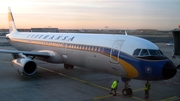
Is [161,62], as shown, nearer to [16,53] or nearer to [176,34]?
[176,34]

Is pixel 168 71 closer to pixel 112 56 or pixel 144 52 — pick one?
pixel 144 52

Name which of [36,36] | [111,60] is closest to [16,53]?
[36,36]

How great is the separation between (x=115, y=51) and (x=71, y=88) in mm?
4315

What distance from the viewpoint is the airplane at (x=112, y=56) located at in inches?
428

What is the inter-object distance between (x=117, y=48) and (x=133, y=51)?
3.89 ft

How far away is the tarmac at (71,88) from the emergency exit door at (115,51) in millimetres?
2301

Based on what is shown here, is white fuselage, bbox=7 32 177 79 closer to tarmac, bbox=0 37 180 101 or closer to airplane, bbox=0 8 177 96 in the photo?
airplane, bbox=0 8 177 96

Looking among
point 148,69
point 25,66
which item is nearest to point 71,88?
point 25,66

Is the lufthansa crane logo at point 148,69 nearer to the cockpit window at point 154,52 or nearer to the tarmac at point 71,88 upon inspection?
the cockpit window at point 154,52

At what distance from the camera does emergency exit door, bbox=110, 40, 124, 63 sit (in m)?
12.3

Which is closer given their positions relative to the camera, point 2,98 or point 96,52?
point 2,98

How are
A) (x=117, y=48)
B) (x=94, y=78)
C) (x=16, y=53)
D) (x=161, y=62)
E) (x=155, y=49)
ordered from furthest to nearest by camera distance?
1. (x=16, y=53)
2. (x=94, y=78)
3. (x=117, y=48)
4. (x=155, y=49)
5. (x=161, y=62)

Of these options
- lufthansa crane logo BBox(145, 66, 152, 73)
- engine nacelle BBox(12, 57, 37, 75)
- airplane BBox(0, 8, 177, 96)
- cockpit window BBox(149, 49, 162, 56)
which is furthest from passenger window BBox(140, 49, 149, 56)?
engine nacelle BBox(12, 57, 37, 75)

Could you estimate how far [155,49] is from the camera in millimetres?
11641
